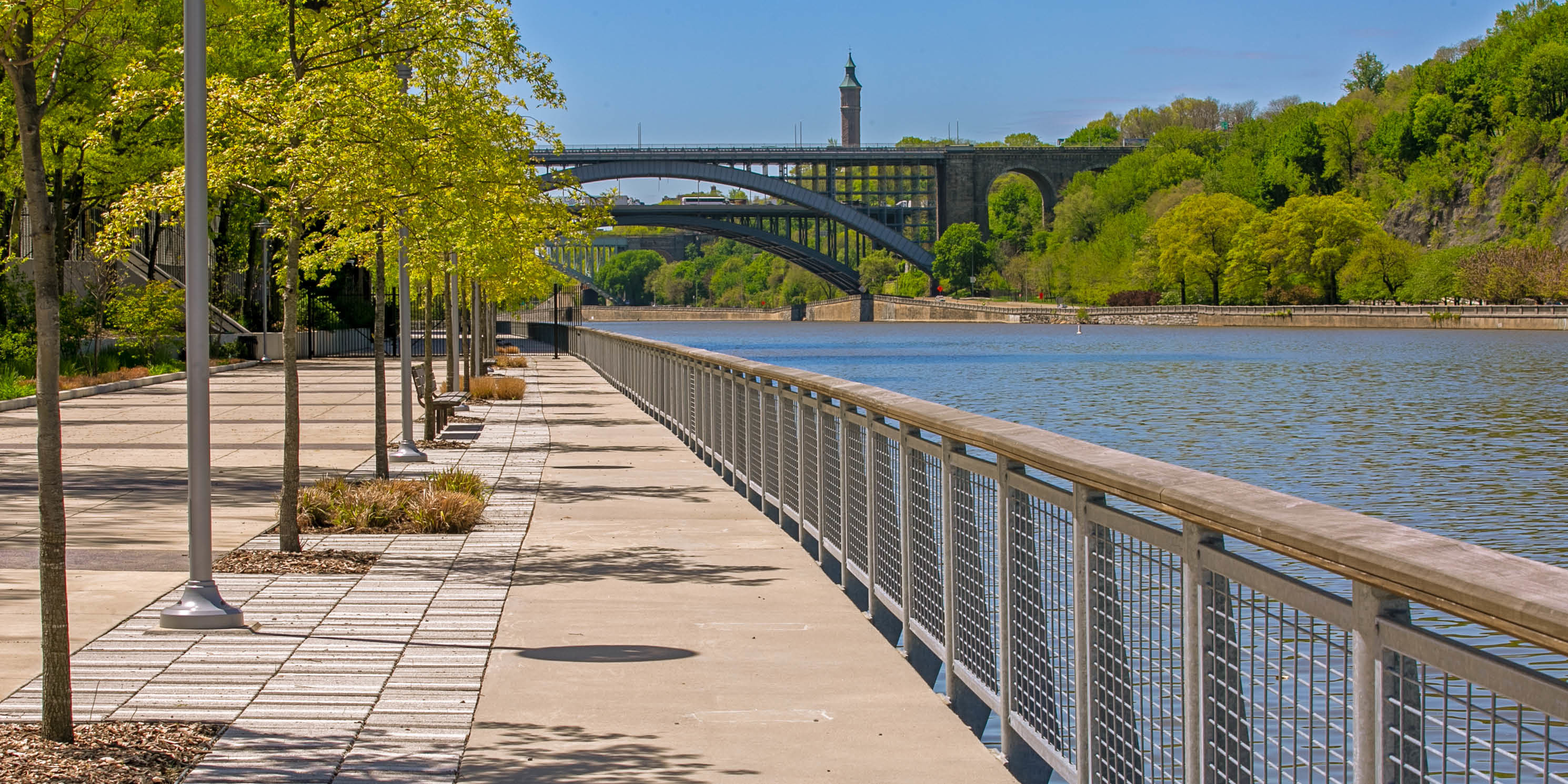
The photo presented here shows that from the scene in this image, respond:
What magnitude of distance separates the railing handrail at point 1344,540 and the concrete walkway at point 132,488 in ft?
15.3

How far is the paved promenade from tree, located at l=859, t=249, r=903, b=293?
551 feet

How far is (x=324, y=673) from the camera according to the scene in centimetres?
733

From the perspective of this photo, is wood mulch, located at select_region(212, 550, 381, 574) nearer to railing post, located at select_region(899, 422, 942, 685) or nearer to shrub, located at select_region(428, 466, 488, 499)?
shrub, located at select_region(428, 466, 488, 499)

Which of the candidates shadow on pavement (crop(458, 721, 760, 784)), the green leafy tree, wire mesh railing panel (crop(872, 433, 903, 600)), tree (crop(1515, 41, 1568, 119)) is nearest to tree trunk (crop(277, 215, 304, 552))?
wire mesh railing panel (crop(872, 433, 903, 600))

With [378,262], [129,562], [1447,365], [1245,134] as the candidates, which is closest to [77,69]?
[378,262]

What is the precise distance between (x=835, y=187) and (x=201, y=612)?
166151mm

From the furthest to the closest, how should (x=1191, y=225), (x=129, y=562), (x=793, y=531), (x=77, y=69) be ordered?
1. (x=1191, y=225)
2. (x=77, y=69)
3. (x=793, y=531)
4. (x=129, y=562)

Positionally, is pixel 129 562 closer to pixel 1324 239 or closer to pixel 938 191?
pixel 1324 239

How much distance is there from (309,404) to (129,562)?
20.8 metres

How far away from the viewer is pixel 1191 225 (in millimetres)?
125562

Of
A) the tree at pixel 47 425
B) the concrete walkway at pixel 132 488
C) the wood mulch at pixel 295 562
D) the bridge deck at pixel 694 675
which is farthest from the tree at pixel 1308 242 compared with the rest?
the tree at pixel 47 425

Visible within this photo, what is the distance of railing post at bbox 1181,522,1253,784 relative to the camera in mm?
4160

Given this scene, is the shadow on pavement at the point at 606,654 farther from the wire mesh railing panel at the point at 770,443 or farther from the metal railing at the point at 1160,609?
the wire mesh railing panel at the point at 770,443

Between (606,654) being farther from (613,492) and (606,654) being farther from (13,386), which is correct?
(13,386)
